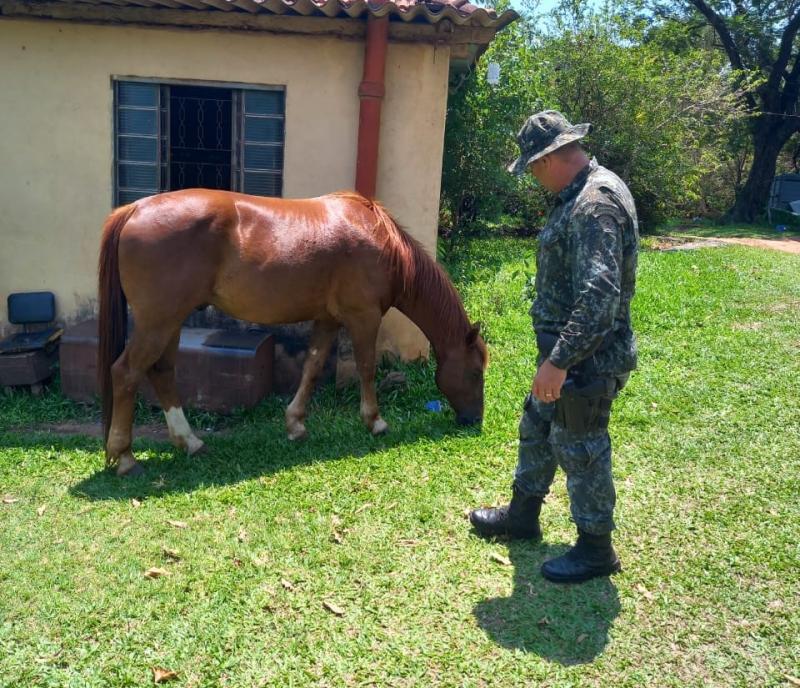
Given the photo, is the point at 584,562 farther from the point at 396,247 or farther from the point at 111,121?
the point at 111,121

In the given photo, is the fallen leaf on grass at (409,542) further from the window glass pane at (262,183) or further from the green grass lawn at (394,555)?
the window glass pane at (262,183)

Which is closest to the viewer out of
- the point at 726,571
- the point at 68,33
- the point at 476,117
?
the point at 726,571

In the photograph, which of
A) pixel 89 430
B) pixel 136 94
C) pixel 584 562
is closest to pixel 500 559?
pixel 584 562

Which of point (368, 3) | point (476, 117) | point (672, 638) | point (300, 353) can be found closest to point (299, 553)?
point (672, 638)

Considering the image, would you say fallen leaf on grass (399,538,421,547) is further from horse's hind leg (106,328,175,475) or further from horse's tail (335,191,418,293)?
horse's tail (335,191,418,293)

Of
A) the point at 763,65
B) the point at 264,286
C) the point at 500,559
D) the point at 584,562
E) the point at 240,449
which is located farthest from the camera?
the point at 763,65

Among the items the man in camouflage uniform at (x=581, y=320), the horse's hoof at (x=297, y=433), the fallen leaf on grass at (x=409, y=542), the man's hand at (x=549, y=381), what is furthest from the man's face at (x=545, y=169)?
the horse's hoof at (x=297, y=433)

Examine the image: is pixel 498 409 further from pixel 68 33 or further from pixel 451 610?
pixel 68 33

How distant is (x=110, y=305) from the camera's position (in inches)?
181

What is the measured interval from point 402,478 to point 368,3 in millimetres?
3545

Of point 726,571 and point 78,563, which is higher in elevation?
point 726,571

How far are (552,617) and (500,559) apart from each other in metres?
0.48

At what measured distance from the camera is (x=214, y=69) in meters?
5.96

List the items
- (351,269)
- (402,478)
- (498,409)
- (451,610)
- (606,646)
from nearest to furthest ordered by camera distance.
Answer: (606,646) < (451,610) < (402,478) < (351,269) < (498,409)
